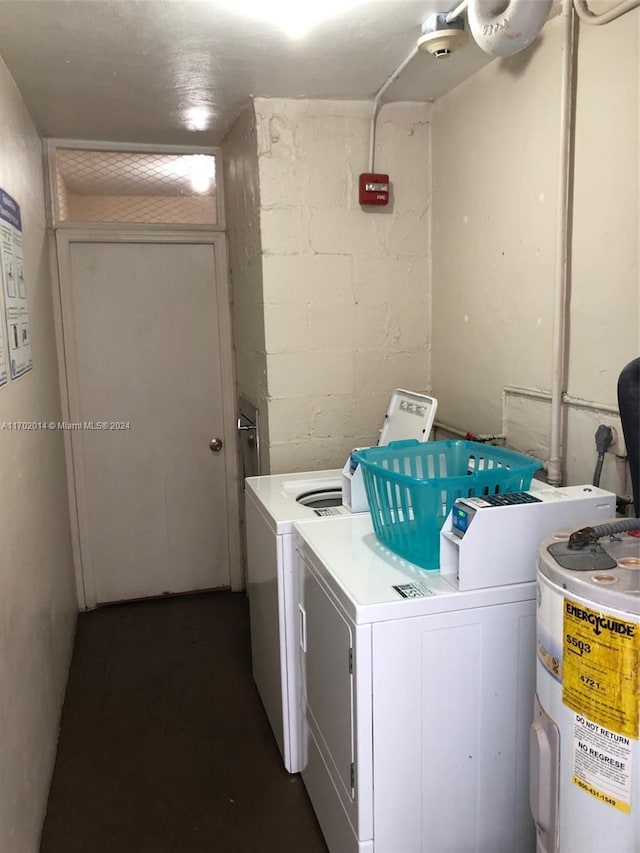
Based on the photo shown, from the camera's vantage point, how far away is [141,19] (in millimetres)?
1875

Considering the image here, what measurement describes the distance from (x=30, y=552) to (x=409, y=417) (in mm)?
1346

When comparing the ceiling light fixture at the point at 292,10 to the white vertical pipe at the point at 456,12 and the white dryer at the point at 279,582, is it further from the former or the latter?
the white dryer at the point at 279,582

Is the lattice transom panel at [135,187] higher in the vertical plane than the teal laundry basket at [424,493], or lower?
higher

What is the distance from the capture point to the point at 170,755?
7.79 ft

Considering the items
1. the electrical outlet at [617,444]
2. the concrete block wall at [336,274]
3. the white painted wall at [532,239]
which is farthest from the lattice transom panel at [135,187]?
the electrical outlet at [617,444]

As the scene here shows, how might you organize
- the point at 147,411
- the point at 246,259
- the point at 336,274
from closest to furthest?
the point at 336,274
the point at 246,259
the point at 147,411

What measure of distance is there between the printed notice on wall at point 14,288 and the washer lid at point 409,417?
127cm

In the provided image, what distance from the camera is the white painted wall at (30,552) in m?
1.74

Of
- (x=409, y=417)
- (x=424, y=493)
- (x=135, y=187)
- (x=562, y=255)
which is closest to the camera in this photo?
(x=424, y=493)

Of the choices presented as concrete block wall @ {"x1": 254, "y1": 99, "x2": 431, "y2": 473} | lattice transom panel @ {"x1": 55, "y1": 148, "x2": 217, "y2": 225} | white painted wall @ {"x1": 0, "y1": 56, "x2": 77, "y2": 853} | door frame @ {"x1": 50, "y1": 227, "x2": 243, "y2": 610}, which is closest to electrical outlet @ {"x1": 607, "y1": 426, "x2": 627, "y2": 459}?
concrete block wall @ {"x1": 254, "y1": 99, "x2": 431, "y2": 473}

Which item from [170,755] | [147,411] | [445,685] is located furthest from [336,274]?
[170,755]

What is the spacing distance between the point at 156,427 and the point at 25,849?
2129mm

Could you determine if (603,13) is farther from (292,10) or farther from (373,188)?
(373,188)

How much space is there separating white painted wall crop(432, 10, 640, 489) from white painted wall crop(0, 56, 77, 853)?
1595 mm
